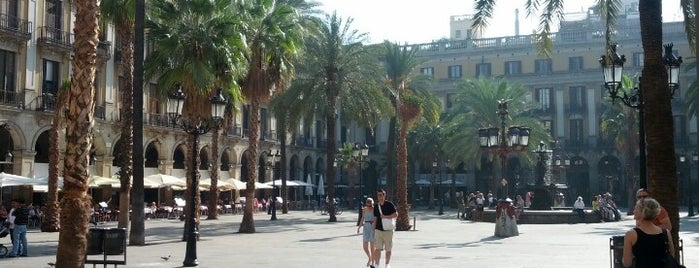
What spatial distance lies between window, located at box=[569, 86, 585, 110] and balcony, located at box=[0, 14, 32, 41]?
49.3m

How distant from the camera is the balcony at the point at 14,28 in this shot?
113 feet

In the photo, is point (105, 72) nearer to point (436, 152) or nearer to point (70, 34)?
point (70, 34)

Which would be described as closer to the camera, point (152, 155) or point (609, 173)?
point (152, 155)

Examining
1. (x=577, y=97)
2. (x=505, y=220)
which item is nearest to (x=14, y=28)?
(x=505, y=220)

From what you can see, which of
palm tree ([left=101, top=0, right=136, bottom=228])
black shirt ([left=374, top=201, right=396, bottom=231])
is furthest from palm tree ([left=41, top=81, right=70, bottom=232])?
black shirt ([left=374, top=201, right=396, bottom=231])

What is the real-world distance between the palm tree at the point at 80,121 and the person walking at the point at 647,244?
315 inches

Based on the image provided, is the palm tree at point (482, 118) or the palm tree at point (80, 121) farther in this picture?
the palm tree at point (482, 118)

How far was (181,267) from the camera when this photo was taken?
15727mm

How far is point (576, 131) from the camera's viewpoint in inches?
2677

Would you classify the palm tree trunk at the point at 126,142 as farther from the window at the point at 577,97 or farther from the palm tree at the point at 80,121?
the window at the point at 577,97

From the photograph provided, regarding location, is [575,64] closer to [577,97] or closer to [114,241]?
[577,97]

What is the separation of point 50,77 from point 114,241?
2787 cm

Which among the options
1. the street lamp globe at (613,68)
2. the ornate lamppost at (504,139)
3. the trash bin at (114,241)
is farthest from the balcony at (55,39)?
the street lamp globe at (613,68)

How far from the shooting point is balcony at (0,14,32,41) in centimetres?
3431
